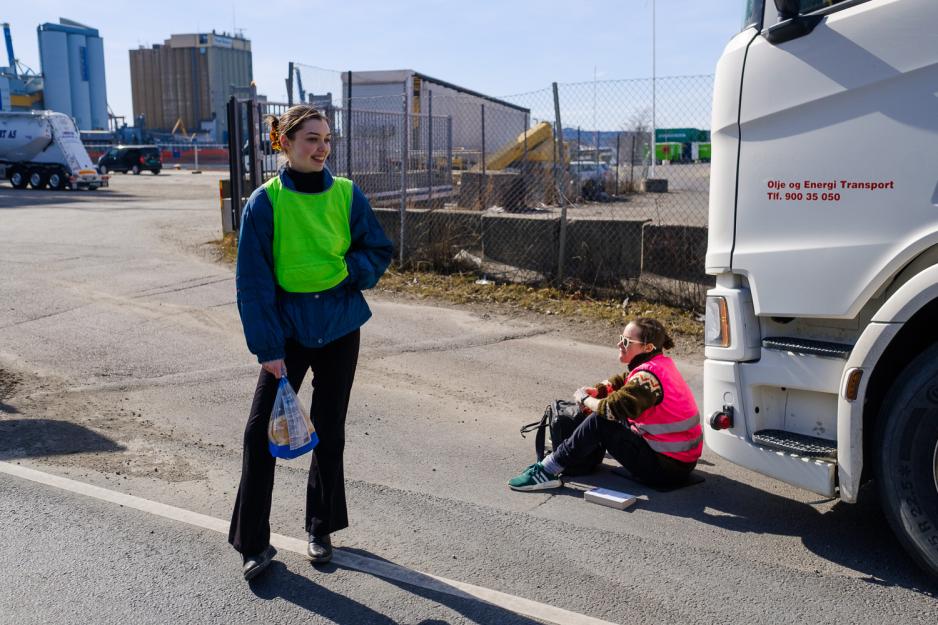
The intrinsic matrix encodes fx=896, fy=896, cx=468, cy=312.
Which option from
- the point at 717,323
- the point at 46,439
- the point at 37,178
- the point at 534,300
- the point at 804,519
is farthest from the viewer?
the point at 37,178

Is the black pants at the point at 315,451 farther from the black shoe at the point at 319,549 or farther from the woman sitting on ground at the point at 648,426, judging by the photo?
the woman sitting on ground at the point at 648,426

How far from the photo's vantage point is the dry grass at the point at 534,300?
8.88m

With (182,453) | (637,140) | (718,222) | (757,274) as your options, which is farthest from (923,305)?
(637,140)

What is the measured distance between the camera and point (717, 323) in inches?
162

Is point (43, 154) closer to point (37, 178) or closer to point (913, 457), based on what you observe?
point (37, 178)

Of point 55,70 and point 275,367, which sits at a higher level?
point 55,70

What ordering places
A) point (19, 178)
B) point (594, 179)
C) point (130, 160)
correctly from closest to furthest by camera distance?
point (594, 179) → point (19, 178) → point (130, 160)

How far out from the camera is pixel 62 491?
480cm

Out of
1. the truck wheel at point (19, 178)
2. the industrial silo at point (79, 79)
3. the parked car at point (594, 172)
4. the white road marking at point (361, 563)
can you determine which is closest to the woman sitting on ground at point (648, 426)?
the white road marking at point (361, 563)

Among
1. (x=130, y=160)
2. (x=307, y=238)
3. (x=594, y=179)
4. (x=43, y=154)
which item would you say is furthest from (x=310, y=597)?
(x=130, y=160)

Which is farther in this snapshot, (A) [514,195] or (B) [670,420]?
(A) [514,195]

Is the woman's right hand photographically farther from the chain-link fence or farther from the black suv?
the black suv

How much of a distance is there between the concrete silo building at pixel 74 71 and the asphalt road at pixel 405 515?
8791 centimetres

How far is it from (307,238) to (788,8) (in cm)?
222
